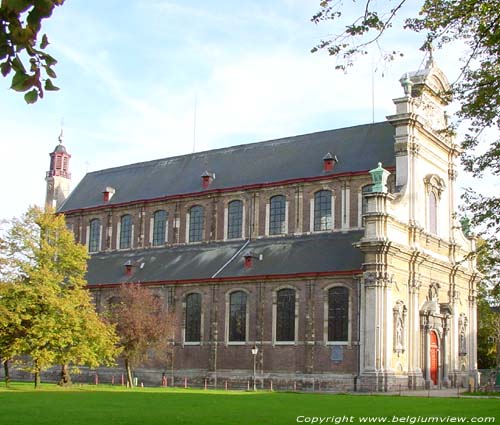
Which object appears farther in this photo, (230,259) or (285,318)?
(230,259)

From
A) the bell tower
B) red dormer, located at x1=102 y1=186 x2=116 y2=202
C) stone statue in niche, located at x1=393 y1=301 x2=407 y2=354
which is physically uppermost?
the bell tower

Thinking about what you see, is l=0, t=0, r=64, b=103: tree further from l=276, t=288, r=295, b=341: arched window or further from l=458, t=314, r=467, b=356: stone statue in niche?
l=458, t=314, r=467, b=356: stone statue in niche

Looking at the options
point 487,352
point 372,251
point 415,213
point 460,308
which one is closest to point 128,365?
point 372,251

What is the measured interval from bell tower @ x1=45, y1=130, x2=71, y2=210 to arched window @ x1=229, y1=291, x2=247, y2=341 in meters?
19.9

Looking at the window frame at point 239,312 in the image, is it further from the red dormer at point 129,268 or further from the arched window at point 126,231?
the arched window at point 126,231

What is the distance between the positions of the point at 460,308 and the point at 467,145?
2809 cm

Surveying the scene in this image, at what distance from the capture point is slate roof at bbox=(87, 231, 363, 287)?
3847 cm

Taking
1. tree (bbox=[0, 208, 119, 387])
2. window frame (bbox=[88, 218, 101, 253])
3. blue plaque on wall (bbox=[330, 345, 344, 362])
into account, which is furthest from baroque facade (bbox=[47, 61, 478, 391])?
tree (bbox=[0, 208, 119, 387])

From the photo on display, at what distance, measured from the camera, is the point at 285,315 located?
38.5m

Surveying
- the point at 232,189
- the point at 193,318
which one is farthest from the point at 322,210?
the point at 193,318

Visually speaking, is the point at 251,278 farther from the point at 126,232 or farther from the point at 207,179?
the point at 126,232

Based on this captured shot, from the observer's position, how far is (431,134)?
41344 millimetres

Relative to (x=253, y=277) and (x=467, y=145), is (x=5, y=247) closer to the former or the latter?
(x=253, y=277)

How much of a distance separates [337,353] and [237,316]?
6185mm
